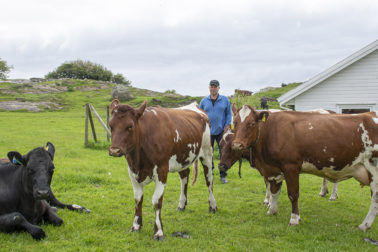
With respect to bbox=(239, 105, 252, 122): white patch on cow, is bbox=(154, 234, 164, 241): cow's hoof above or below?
A: below

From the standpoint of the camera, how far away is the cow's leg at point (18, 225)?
193 inches

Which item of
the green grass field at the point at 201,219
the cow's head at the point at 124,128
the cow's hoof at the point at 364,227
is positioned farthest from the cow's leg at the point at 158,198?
the cow's hoof at the point at 364,227

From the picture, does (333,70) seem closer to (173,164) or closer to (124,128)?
(173,164)

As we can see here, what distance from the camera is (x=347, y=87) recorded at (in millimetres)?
15758

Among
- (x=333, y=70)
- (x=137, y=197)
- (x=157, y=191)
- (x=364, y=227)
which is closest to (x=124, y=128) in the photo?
(x=157, y=191)

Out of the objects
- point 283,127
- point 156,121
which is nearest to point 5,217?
point 156,121

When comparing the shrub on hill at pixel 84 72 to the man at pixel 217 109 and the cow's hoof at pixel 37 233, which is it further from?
the cow's hoof at pixel 37 233

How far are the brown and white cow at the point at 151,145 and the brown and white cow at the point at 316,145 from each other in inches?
37.7

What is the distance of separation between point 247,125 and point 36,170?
345 centimetres

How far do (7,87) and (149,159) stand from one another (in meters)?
46.8

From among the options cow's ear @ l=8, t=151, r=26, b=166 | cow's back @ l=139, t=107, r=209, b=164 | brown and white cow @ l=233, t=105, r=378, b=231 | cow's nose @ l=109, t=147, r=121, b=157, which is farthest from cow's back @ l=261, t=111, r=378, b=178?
cow's ear @ l=8, t=151, r=26, b=166

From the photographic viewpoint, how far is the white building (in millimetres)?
15281

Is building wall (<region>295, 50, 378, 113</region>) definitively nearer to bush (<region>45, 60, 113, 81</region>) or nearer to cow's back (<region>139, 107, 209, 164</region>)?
cow's back (<region>139, 107, 209, 164</region>)

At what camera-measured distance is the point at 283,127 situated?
603 centimetres
